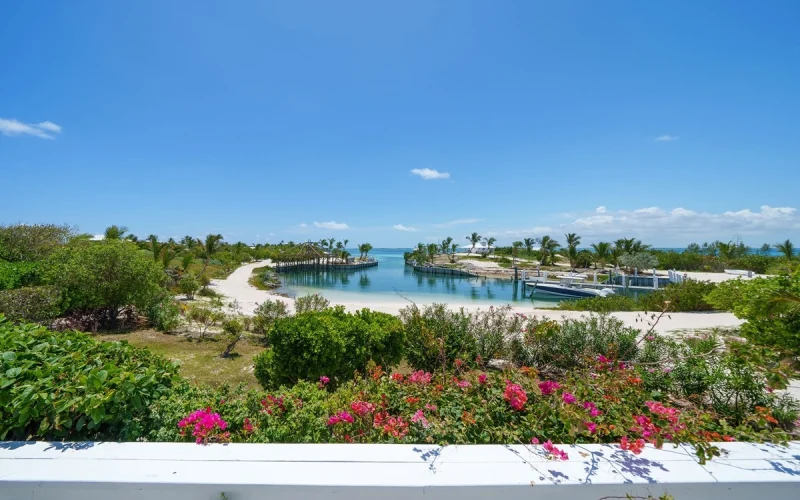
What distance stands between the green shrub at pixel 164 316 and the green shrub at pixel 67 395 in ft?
32.4

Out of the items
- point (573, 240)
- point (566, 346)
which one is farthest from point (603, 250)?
point (566, 346)

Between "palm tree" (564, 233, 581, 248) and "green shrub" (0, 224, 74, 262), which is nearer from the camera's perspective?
"green shrub" (0, 224, 74, 262)

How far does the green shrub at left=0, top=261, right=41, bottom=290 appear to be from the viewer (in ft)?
36.4

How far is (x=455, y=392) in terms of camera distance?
2.48 metres

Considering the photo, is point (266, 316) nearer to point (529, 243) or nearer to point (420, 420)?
point (420, 420)

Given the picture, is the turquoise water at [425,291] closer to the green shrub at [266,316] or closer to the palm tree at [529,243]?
the green shrub at [266,316]

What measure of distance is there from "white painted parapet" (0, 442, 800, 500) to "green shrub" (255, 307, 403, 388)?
3513 millimetres

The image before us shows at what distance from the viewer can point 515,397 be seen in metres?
2.20

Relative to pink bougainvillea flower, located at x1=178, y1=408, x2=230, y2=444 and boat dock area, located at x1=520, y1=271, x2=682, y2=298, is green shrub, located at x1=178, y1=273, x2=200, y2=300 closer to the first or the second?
pink bougainvillea flower, located at x1=178, y1=408, x2=230, y2=444

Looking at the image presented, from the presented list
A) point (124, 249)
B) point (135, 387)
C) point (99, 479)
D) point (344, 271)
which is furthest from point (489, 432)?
point (344, 271)

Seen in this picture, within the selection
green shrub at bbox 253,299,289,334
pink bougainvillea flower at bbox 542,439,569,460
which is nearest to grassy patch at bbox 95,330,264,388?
green shrub at bbox 253,299,289,334

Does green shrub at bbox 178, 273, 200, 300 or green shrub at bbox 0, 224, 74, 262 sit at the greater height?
green shrub at bbox 0, 224, 74, 262

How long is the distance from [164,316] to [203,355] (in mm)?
3811

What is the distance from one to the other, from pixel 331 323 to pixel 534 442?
159 inches
